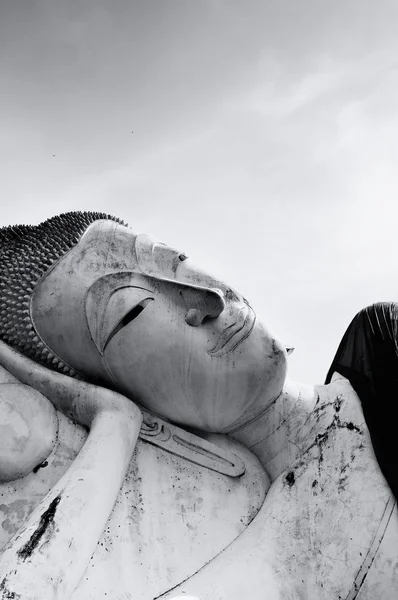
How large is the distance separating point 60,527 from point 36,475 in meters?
0.43

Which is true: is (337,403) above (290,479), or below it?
above

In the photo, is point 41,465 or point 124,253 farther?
point 124,253

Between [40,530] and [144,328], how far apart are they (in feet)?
3.20

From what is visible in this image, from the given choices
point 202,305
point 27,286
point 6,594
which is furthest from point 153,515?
point 27,286

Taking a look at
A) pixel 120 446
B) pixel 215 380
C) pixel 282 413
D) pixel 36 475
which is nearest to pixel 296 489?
pixel 282 413

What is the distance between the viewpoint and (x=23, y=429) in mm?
3100

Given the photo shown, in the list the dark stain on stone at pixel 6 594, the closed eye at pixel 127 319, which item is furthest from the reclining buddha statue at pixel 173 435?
the dark stain on stone at pixel 6 594

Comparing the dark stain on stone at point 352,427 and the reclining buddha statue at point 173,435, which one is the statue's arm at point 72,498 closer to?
the reclining buddha statue at point 173,435

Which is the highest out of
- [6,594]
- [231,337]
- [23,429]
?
[231,337]

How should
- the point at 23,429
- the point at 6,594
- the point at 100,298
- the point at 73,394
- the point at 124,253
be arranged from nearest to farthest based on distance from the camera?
the point at 6,594
the point at 23,429
the point at 73,394
the point at 100,298
the point at 124,253

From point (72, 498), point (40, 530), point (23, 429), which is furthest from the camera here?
point (23, 429)

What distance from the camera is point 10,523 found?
299cm

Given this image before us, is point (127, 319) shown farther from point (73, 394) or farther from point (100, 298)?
point (73, 394)

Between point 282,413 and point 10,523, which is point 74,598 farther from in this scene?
point 282,413
